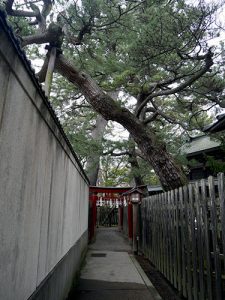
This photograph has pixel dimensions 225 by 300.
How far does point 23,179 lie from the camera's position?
2092 mm

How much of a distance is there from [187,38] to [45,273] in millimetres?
6502

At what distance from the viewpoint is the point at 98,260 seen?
27.2 ft

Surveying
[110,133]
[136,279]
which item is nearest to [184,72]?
[136,279]

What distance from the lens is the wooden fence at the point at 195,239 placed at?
3.23 m

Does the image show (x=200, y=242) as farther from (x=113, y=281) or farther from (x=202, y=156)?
(x=202, y=156)

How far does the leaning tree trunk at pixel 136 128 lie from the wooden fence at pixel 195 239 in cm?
124

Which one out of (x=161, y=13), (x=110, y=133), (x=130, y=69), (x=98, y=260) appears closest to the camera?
(x=161, y=13)

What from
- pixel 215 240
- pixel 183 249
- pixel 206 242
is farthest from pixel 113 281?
pixel 215 240

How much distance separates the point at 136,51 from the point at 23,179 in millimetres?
5955

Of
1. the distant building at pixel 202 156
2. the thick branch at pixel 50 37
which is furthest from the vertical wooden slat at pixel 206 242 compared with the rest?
the thick branch at pixel 50 37

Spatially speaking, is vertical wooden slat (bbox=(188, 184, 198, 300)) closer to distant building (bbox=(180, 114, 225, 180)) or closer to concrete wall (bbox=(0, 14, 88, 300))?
concrete wall (bbox=(0, 14, 88, 300))

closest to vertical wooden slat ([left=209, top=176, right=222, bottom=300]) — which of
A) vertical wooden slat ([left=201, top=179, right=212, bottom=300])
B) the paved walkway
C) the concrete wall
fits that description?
vertical wooden slat ([left=201, top=179, right=212, bottom=300])

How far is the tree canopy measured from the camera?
6539mm

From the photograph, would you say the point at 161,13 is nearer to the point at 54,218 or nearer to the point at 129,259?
the point at 54,218
